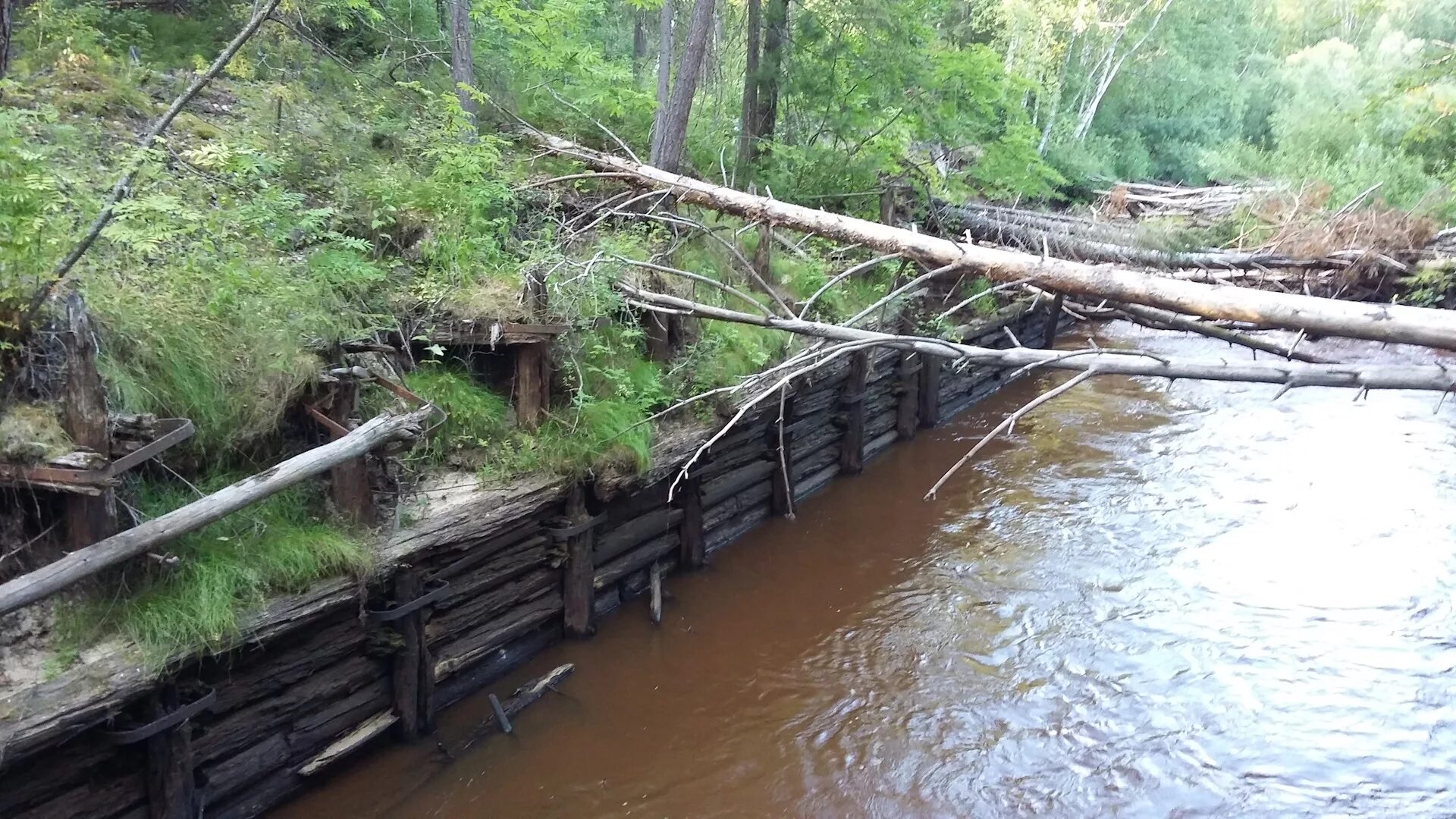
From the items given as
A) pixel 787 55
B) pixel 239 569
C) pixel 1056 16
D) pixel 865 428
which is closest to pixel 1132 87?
pixel 1056 16

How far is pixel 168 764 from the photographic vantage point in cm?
432

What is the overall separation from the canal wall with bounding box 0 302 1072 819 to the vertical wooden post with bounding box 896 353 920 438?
324 cm

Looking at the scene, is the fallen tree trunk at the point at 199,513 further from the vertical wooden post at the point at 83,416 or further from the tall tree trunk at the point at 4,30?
the tall tree trunk at the point at 4,30

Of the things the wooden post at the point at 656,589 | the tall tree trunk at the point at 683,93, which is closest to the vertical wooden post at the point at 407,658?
the wooden post at the point at 656,589

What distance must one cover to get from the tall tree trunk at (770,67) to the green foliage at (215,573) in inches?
320

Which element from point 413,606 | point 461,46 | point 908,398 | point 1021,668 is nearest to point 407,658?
point 413,606

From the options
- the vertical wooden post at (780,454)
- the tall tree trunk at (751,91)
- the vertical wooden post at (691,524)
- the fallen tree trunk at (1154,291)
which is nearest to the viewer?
the fallen tree trunk at (1154,291)

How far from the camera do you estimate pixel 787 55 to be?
11.9m

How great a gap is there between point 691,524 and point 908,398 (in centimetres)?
494

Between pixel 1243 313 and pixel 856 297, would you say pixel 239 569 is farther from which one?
pixel 856 297

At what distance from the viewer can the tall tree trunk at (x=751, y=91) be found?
11.7 metres

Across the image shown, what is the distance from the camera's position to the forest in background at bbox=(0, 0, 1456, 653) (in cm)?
496

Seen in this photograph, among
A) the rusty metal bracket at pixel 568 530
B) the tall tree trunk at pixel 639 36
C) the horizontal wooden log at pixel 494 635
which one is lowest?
the horizontal wooden log at pixel 494 635

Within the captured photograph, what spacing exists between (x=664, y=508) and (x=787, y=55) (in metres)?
7.20
